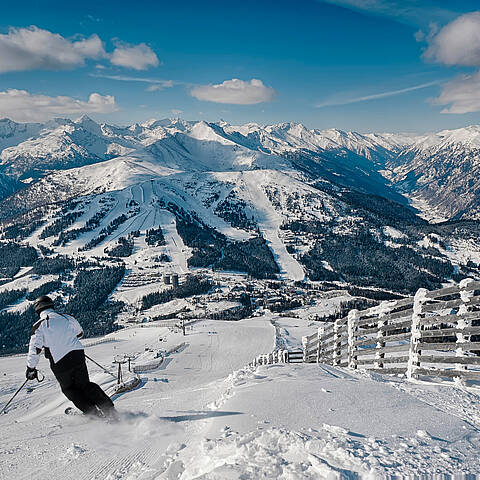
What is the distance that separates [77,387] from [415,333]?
321 inches

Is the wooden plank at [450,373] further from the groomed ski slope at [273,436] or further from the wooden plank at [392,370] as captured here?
the wooden plank at [392,370]

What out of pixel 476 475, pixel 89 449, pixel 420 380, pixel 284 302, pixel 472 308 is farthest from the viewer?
pixel 284 302

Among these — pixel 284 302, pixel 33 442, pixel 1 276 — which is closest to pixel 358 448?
pixel 33 442

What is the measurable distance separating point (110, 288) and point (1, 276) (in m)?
72.0

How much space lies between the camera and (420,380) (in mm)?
8875

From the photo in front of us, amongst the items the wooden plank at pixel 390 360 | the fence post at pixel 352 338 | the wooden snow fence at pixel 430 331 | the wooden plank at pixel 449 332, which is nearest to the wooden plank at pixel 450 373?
the wooden snow fence at pixel 430 331

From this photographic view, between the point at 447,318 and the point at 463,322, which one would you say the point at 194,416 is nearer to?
the point at 447,318

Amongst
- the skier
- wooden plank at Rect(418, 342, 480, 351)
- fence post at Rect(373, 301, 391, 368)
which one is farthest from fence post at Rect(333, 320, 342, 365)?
the skier

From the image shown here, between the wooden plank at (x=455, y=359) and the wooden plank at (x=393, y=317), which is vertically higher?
the wooden plank at (x=393, y=317)

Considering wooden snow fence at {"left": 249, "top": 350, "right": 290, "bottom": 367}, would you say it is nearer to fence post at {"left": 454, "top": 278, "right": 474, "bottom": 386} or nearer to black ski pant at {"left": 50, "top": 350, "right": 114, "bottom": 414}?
fence post at {"left": 454, "top": 278, "right": 474, "bottom": 386}

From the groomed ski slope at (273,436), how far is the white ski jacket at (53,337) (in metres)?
1.35

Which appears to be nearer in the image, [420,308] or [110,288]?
[420,308]

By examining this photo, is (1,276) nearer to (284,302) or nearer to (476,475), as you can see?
(284,302)

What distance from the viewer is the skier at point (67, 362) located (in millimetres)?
6719
